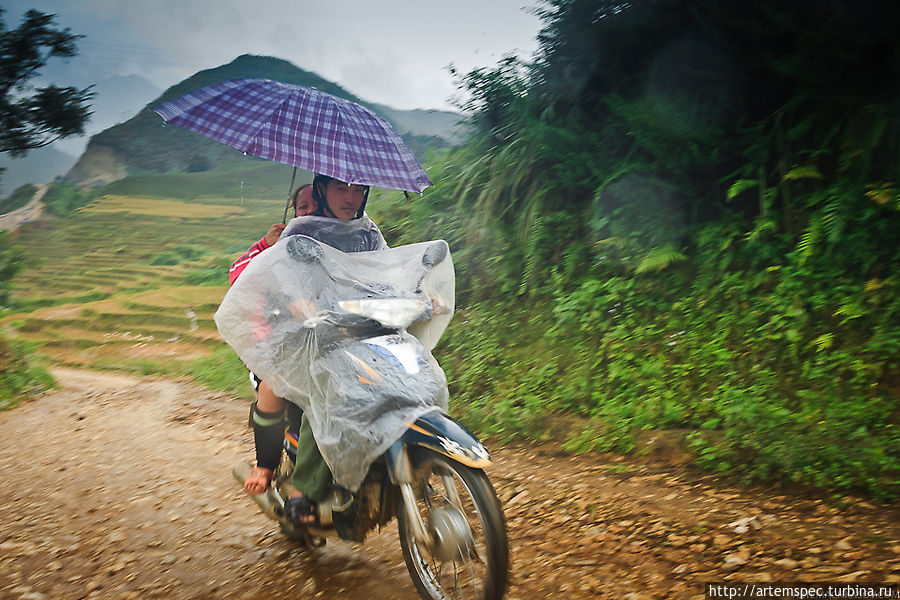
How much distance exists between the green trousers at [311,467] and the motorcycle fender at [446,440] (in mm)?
652

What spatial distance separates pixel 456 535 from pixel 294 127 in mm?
2142

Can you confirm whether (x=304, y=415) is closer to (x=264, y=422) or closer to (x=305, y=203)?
(x=264, y=422)

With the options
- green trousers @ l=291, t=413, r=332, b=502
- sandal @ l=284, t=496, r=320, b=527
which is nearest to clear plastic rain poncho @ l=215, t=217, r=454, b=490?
green trousers @ l=291, t=413, r=332, b=502

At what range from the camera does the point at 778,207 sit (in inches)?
190

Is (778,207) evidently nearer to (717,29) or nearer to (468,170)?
(717,29)

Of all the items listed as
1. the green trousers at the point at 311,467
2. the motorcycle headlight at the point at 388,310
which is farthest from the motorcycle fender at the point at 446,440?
the green trousers at the point at 311,467

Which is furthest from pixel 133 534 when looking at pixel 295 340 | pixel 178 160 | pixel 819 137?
pixel 178 160

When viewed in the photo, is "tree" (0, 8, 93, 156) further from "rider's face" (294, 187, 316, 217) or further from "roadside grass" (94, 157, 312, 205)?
"roadside grass" (94, 157, 312, 205)

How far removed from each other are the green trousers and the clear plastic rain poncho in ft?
0.64

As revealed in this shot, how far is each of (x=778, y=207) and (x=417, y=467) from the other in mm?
3857

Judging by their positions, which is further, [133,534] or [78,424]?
[78,424]

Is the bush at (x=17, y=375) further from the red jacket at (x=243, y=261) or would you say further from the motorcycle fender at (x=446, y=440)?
the motorcycle fender at (x=446, y=440)

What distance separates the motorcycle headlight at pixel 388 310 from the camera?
9.28 feet

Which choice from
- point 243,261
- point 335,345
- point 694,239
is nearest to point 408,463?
point 335,345
